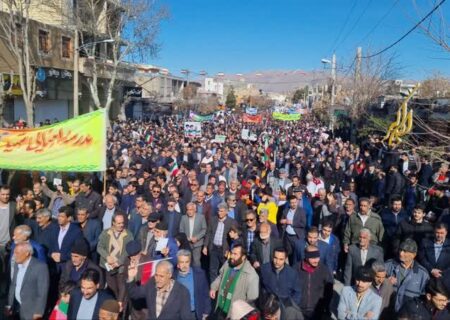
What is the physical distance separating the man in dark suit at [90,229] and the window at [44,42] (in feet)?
74.3

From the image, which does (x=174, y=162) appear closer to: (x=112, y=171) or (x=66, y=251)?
(x=112, y=171)

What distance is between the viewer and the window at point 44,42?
26016mm

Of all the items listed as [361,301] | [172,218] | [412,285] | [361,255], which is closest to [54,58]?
[172,218]

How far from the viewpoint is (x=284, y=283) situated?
470 cm

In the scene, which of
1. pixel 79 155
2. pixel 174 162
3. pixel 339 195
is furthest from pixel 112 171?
pixel 339 195

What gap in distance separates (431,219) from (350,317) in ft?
12.9

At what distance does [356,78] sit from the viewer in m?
28.3

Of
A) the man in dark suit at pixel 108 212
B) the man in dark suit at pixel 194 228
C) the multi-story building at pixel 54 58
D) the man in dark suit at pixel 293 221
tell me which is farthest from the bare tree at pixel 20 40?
the man in dark suit at pixel 293 221

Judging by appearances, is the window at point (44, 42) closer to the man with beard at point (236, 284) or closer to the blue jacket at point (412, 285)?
the man with beard at point (236, 284)

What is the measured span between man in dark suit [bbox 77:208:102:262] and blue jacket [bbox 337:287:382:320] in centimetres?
333

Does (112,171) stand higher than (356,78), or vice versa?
(356,78)

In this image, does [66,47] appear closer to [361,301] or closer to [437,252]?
[437,252]

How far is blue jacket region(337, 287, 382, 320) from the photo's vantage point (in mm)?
4223

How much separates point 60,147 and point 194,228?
2.86 meters
